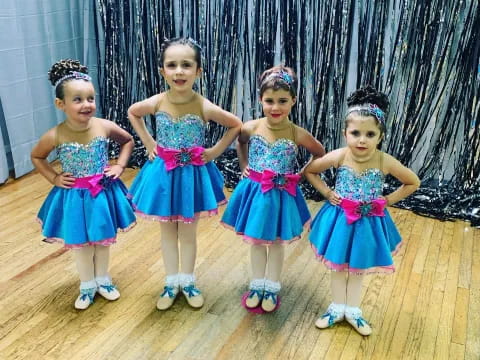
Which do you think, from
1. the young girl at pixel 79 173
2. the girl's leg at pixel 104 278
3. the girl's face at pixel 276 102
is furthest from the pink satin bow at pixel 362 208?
the girl's leg at pixel 104 278

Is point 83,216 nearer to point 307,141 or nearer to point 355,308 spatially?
point 307,141

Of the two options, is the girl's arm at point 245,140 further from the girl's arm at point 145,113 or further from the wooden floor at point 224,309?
the wooden floor at point 224,309

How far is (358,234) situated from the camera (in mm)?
1705

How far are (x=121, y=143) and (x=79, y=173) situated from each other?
22cm

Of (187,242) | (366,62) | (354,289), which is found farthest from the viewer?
(366,62)

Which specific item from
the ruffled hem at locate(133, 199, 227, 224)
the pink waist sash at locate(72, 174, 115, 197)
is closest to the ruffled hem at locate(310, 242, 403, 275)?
the ruffled hem at locate(133, 199, 227, 224)

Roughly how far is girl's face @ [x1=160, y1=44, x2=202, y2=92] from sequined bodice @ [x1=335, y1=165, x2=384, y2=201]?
621mm

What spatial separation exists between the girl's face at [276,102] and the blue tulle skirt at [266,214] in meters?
0.26

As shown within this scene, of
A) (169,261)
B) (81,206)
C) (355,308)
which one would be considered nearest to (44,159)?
(81,206)

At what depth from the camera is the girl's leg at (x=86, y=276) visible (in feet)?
6.39

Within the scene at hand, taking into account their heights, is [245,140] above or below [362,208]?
above

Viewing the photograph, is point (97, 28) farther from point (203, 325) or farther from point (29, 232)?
point (203, 325)

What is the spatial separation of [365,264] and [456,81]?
4.93 feet

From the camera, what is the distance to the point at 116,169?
1911mm
